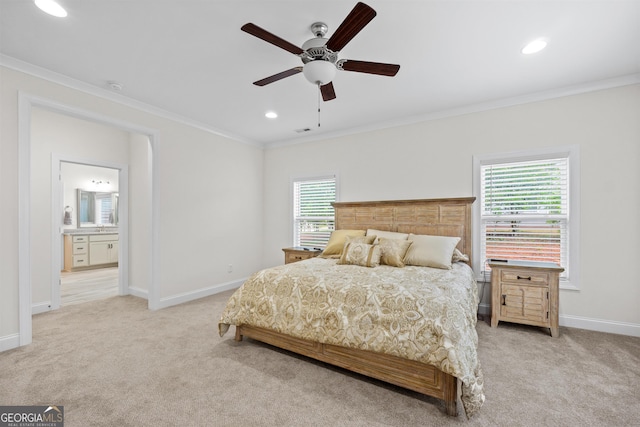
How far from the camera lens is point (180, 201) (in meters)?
4.26

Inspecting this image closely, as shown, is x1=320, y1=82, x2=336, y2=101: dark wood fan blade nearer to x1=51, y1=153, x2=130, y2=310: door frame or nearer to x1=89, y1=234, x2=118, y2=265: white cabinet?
x1=51, y1=153, x2=130, y2=310: door frame

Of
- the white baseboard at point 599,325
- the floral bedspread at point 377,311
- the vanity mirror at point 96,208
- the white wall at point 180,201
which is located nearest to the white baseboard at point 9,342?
the white wall at point 180,201

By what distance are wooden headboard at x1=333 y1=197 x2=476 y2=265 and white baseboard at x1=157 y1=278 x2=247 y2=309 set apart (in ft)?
7.17

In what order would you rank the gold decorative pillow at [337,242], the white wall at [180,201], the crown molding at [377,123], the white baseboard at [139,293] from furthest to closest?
the white baseboard at [139,293]
the gold decorative pillow at [337,242]
the crown molding at [377,123]
the white wall at [180,201]

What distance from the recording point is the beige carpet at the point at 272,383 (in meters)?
1.80

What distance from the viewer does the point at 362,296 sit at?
7.32 ft

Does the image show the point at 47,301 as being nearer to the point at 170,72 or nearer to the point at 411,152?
the point at 170,72

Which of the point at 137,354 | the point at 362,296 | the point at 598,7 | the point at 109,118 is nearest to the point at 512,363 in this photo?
the point at 362,296

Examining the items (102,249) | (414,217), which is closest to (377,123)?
(414,217)

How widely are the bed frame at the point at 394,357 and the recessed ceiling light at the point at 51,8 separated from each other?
2949 mm

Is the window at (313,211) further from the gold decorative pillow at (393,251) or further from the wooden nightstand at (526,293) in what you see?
the wooden nightstand at (526,293)

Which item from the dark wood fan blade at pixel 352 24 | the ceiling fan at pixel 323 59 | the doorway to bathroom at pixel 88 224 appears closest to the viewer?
the dark wood fan blade at pixel 352 24

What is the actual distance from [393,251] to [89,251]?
744 cm

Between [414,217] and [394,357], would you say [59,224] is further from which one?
[414,217]
